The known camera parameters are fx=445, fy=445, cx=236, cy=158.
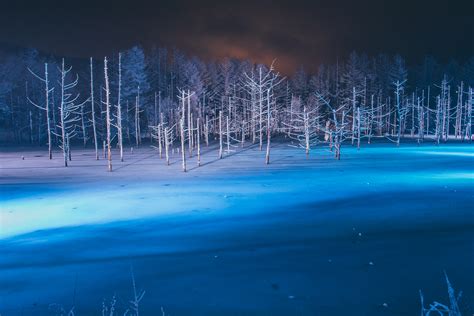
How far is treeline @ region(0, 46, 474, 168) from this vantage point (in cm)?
5575

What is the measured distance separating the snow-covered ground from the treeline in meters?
30.1

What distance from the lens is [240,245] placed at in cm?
1051

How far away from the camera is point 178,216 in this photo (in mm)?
13898

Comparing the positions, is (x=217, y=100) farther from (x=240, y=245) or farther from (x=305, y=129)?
(x=240, y=245)

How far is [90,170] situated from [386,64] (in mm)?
66052

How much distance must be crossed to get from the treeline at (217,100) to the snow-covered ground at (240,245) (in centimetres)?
3011

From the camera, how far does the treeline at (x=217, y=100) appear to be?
2195 inches

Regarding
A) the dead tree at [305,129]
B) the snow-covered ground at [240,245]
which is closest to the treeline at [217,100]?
the dead tree at [305,129]

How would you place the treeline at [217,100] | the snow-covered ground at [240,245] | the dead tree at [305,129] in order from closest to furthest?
the snow-covered ground at [240,245], the dead tree at [305,129], the treeline at [217,100]

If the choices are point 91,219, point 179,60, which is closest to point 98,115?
point 179,60

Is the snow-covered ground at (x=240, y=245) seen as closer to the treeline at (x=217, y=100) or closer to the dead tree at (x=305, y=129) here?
the dead tree at (x=305, y=129)

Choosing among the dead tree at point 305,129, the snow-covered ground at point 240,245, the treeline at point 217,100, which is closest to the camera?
the snow-covered ground at point 240,245

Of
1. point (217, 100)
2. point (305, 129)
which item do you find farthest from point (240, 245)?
point (217, 100)

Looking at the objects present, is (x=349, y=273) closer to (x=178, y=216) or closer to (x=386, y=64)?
(x=178, y=216)
